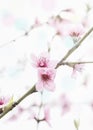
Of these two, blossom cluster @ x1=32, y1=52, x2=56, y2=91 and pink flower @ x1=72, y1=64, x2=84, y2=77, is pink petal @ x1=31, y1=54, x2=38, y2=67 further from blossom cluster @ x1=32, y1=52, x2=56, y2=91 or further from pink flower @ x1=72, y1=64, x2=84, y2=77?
pink flower @ x1=72, y1=64, x2=84, y2=77

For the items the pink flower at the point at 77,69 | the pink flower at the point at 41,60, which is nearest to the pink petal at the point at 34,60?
the pink flower at the point at 41,60

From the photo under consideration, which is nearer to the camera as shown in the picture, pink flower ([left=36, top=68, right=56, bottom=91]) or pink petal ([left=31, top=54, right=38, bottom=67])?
pink flower ([left=36, top=68, right=56, bottom=91])

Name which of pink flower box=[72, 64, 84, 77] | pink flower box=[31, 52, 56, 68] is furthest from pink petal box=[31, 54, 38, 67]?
pink flower box=[72, 64, 84, 77]

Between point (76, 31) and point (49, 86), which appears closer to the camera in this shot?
point (49, 86)

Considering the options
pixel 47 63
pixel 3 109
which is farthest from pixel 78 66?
pixel 3 109

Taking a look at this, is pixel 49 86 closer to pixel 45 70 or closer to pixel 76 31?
pixel 45 70

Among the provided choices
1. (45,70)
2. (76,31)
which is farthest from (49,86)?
(76,31)

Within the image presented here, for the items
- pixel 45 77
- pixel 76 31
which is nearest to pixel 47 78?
pixel 45 77

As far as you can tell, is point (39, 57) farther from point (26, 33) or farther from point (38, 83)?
point (26, 33)
